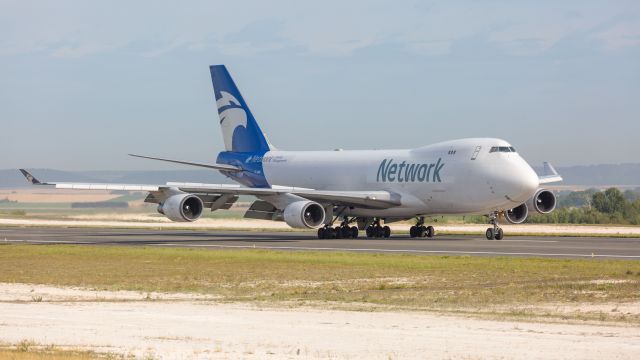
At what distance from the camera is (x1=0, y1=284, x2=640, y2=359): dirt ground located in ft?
49.3

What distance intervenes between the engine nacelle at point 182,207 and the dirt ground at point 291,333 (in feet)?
90.5

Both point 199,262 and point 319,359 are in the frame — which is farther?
point 199,262

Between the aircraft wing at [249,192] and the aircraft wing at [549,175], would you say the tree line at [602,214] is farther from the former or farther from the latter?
the aircraft wing at [249,192]

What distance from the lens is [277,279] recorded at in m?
28.5

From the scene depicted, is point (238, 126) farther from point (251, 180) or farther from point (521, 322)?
point (521, 322)

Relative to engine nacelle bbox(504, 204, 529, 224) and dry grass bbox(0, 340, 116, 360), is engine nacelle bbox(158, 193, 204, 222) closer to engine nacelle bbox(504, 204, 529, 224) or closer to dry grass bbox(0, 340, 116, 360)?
engine nacelle bbox(504, 204, 529, 224)

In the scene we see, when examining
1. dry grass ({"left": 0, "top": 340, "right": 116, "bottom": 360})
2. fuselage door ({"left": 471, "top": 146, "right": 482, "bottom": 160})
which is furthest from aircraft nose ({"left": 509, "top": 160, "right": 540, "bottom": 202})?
dry grass ({"left": 0, "top": 340, "right": 116, "bottom": 360})

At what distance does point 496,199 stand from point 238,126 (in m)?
18.6

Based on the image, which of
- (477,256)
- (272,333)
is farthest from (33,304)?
(477,256)

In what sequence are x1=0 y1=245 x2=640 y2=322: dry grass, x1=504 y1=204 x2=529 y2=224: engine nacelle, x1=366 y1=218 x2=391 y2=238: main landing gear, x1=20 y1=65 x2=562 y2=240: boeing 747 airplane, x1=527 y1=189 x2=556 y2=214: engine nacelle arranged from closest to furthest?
x1=0 y1=245 x2=640 y2=322: dry grass → x1=20 y1=65 x2=562 y2=240: boeing 747 airplane → x1=504 y1=204 x2=529 y2=224: engine nacelle → x1=527 y1=189 x2=556 y2=214: engine nacelle → x1=366 y1=218 x2=391 y2=238: main landing gear

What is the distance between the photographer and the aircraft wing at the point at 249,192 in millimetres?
50812

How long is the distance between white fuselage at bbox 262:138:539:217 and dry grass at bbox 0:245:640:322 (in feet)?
39.6

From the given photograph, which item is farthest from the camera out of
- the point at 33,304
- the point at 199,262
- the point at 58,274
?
the point at 199,262

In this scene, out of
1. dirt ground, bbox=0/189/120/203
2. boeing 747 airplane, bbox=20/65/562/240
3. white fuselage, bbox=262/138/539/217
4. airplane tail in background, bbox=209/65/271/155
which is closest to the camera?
white fuselage, bbox=262/138/539/217
